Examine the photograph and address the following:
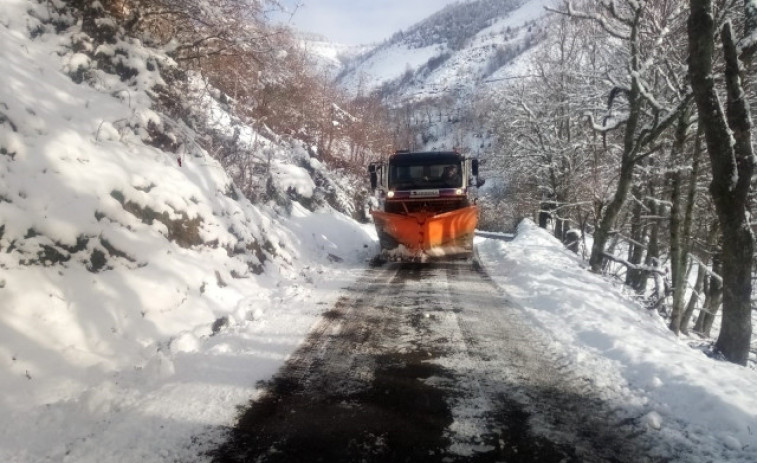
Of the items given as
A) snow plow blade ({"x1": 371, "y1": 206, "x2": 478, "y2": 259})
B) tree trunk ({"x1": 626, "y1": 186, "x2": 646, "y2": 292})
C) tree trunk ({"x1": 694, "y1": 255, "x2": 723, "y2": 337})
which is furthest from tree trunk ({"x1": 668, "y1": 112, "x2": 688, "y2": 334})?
snow plow blade ({"x1": 371, "y1": 206, "x2": 478, "y2": 259})

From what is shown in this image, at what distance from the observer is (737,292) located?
6637 millimetres

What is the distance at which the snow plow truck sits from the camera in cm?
1095

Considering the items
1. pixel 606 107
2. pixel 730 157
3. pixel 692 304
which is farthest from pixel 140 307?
pixel 692 304

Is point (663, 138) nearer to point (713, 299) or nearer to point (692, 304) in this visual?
point (692, 304)

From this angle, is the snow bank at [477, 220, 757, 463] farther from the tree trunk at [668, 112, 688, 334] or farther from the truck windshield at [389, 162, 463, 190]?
the truck windshield at [389, 162, 463, 190]

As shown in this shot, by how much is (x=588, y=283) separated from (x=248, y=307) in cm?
619

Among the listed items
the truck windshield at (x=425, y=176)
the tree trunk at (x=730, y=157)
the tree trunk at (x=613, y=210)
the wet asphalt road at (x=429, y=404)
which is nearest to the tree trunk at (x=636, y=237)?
the tree trunk at (x=613, y=210)

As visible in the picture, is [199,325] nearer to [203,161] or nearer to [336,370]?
[336,370]

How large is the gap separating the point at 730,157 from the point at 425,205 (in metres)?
6.81

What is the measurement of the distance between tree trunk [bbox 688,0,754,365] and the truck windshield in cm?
634

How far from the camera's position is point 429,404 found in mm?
3732

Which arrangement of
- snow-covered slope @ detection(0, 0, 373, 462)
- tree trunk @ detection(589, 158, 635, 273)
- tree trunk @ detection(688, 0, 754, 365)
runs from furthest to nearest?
tree trunk @ detection(589, 158, 635, 273), tree trunk @ detection(688, 0, 754, 365), snow-covered slope @ detection(0, 0, 373, 462)

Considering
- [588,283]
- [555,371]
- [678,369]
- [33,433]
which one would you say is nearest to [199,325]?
[33,433]

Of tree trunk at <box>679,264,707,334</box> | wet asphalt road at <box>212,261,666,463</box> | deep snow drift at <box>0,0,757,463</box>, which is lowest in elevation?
tree trunk at <box>679,264,707,334</box>
